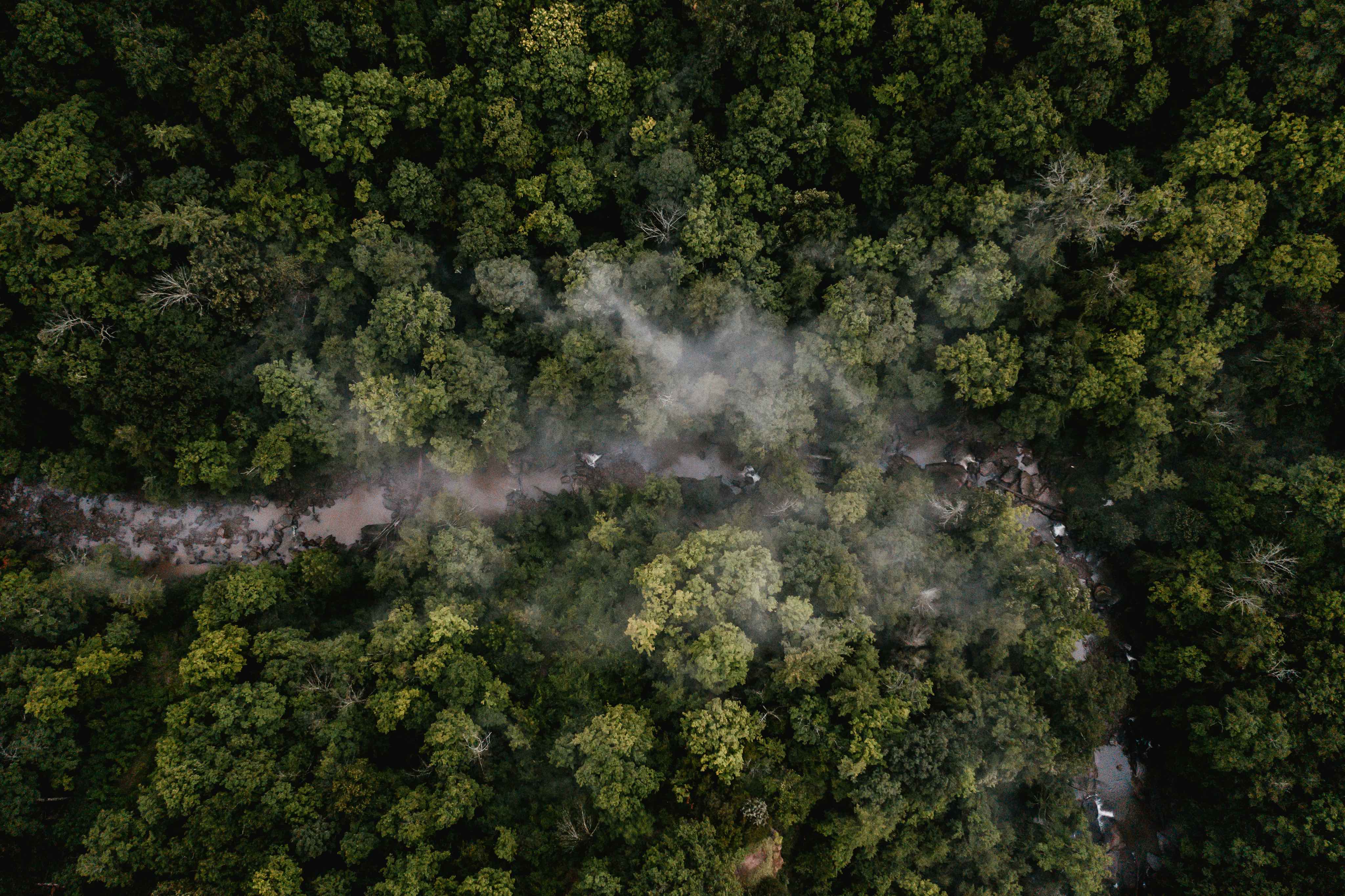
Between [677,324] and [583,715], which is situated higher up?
[677,324]

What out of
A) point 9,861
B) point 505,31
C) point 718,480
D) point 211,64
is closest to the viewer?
Answer: point 9,861

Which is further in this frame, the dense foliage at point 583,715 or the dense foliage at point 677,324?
the dense foliage at point 677,324

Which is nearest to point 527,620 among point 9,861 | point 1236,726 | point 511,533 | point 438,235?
point 511,533

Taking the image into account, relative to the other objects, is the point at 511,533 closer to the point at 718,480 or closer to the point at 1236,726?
the point at 718,480

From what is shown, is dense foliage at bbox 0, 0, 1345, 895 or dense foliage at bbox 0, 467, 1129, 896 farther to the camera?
dense foliage at bbox 0, 0, 1345, 895

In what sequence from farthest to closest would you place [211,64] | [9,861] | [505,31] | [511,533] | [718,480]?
[718,480] < [511,533] < [505,31] < [211,64] < [9,861]

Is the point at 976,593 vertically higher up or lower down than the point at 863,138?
lower down

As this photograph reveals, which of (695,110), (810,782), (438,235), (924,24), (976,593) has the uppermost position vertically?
(924,24)

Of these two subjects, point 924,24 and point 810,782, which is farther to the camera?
point 924,24
